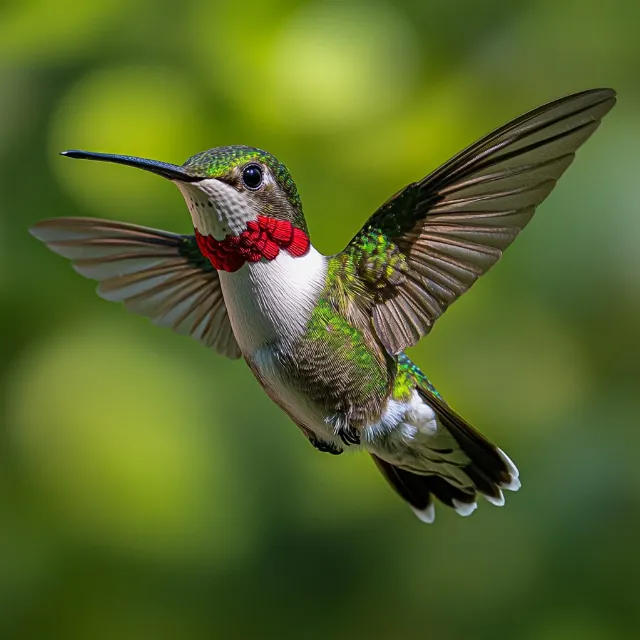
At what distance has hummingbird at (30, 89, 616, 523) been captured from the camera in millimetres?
1169

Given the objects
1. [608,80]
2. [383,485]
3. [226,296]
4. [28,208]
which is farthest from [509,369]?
[226,296]

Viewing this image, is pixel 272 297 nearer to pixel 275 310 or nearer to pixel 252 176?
pixel 275 310

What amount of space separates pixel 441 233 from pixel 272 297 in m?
0.25

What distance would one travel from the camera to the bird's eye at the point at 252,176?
1.17 metres

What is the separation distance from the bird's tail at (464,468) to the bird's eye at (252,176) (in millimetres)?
455

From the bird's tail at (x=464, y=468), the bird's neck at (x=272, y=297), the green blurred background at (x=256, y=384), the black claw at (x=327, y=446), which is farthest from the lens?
the green blurred background at (x=256, y=384)

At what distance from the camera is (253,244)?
121 centimetres

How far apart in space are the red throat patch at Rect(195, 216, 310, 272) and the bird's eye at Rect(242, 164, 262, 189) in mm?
41

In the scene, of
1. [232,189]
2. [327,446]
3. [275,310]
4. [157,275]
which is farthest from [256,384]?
[232,189]

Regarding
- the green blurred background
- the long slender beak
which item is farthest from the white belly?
the green blurred background

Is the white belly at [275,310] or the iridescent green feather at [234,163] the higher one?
Answer: the iridescent green feather at [234,163]

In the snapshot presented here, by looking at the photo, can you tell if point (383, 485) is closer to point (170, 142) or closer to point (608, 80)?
point (170, 142)

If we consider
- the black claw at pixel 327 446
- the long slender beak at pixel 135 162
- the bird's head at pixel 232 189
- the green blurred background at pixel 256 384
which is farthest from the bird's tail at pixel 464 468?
the green blurred background at pixel 256 384

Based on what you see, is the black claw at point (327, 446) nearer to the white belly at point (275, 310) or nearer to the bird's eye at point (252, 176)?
the white belly at point (275, 310)
